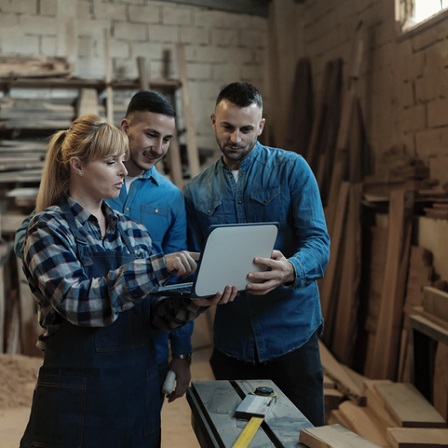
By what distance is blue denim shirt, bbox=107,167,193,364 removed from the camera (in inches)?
86.9

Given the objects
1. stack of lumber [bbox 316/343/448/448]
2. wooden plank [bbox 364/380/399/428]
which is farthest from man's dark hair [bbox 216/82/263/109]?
wooden plank [bbox 364/380/399/428]

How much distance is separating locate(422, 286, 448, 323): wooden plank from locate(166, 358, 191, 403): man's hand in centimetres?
175

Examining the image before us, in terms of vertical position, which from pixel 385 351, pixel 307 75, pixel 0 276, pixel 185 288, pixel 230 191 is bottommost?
pixel 385 351

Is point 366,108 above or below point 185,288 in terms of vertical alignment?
above

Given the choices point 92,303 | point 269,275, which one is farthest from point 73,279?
point 269,275

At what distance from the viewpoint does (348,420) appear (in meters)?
3.44

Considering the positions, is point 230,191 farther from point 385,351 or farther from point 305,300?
point 385,351

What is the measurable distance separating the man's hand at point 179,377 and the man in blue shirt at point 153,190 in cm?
5

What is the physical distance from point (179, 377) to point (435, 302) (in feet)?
6.04

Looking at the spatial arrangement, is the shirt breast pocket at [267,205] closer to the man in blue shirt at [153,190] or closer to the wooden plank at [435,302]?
the man in blue shirt at [153,190]

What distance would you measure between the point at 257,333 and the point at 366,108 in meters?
3.10

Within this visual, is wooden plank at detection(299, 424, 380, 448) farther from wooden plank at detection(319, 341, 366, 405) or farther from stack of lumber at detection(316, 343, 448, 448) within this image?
wooden plank at detection(319, 341, 366, 405)

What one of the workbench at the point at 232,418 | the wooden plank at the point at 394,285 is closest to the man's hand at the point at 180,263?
the workbench at the point at 232,418

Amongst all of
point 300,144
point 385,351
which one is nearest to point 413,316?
point 385,351
